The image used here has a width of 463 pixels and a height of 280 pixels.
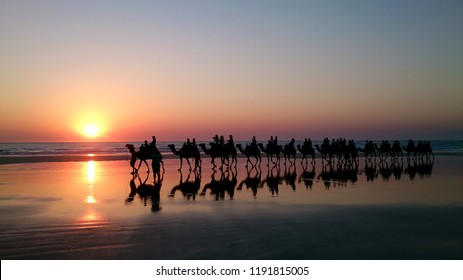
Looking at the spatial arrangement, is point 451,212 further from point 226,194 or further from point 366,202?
point 226,194

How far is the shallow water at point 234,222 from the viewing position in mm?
7484

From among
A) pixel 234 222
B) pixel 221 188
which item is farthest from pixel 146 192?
pixel 234 222

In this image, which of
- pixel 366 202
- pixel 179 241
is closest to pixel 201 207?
pixel 179 241

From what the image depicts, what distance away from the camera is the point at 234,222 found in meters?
9.91

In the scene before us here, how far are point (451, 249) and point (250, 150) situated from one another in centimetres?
2278

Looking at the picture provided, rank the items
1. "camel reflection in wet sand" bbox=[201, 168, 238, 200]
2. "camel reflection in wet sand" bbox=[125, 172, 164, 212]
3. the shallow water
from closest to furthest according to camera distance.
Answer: the shallow water → "camel reflection in wet sand" bbox=[125, 172, 164, 212] → "camel reflection in wet sand" bbox=[201, 168, 238, 200]

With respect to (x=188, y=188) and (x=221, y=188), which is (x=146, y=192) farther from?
(x=221, y=188)

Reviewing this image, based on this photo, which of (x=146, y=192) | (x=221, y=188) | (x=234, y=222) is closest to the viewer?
(x=234, y=222)

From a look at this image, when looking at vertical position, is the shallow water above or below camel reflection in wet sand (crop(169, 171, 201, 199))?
below

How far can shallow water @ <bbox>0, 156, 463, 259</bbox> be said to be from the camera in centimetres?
748

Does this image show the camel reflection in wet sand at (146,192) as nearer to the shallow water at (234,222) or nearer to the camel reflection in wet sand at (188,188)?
the shallow water at (234,222)

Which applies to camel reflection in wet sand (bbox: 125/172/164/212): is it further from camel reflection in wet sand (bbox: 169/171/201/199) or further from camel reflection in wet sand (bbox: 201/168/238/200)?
camel reflection in wet sand (bbox: 201/168/238/200)

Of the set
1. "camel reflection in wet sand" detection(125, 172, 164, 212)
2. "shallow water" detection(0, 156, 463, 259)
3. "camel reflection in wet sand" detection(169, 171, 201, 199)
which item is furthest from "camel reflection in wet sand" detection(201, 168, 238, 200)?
"camel reflection in wet sand" detection(125, 172, 164, 212)

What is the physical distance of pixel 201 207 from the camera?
39.9ft
